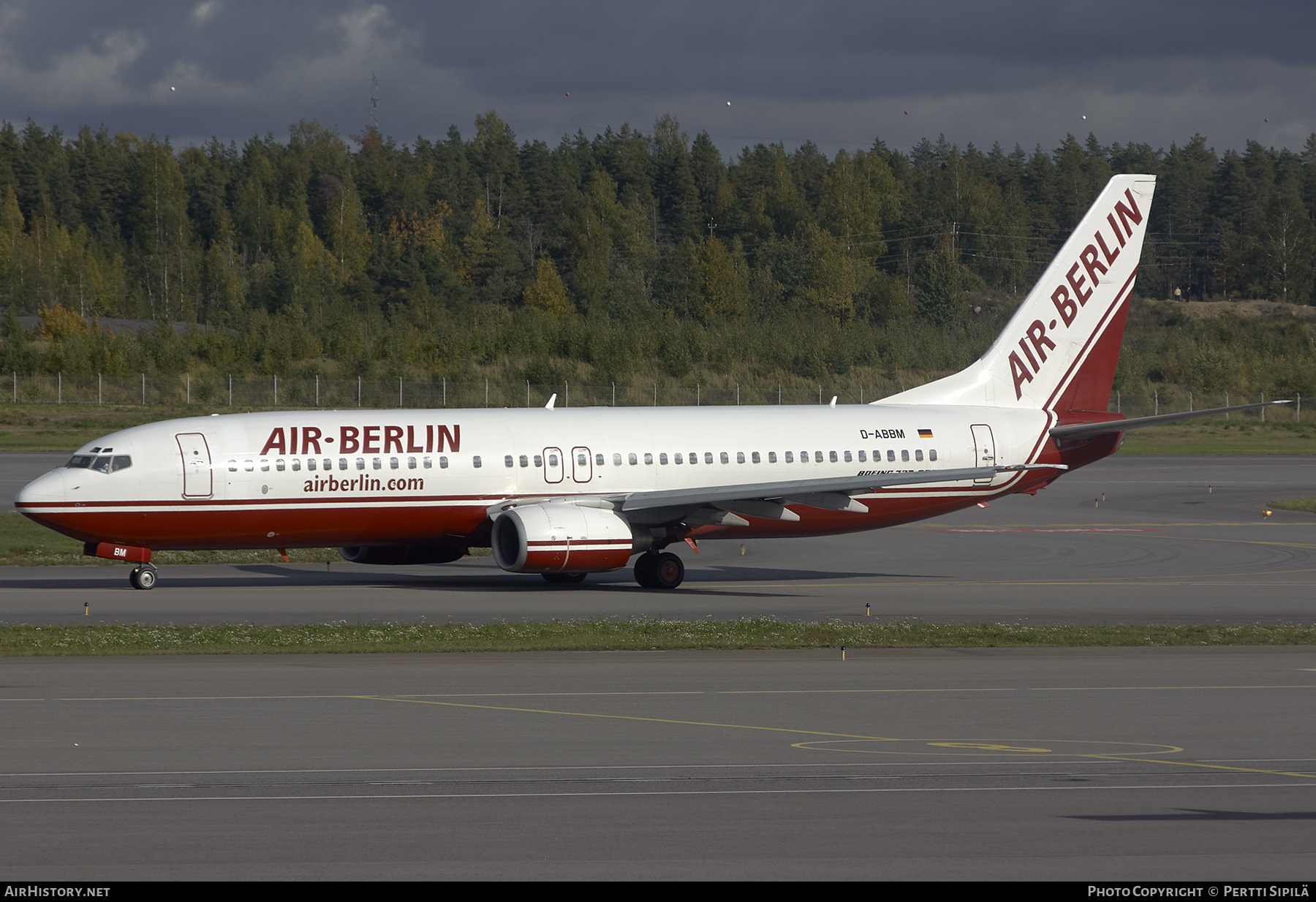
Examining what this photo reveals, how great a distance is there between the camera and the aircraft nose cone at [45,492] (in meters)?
31.4

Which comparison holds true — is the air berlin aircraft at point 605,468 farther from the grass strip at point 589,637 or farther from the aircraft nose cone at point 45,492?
the grass strip at point 589,637

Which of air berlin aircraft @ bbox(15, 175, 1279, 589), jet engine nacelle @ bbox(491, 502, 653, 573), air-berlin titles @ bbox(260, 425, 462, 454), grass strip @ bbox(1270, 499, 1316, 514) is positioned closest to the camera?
jet engine nacelle @ bbox(491, 502, 653, 573)

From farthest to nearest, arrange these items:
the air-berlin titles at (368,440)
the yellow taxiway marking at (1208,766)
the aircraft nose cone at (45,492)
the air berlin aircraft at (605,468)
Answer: the air-berlin titles at (368,440), the air berlin aircraft at (605,468), the aircraft nose cone at (45,492), the yellow taxiway marking at (1208,766)

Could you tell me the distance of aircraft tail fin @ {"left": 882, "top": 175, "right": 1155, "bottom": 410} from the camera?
39.7 meters

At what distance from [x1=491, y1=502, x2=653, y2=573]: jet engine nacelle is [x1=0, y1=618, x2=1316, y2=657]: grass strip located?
5.02m

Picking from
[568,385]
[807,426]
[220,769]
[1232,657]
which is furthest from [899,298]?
[220,769]

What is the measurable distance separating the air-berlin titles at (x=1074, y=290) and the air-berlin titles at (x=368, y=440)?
15568 mm

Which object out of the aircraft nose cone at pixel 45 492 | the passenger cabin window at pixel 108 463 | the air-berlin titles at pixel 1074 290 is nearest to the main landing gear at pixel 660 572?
the air-berlin titles at pixel 1074 290

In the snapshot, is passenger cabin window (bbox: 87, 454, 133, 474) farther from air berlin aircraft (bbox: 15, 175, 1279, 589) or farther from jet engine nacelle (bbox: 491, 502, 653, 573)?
jet engine nacelle (bbox: 491, 502, 653, 573)

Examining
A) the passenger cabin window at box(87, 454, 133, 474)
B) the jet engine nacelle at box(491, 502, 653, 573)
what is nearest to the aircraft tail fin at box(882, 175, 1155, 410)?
the jet engine nacelle at box(491, 502, 653, 573)

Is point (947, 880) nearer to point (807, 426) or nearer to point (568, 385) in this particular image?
point (807, 426)

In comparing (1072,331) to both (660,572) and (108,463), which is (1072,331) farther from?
(108,463)

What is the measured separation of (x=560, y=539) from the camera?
1275 inches

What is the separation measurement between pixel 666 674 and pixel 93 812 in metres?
10.0
